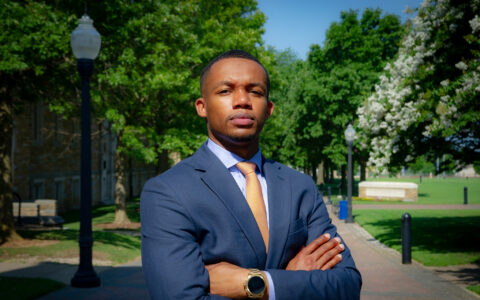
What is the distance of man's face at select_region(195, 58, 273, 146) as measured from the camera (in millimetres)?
2498

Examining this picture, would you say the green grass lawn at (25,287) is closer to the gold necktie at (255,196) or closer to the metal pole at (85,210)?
the metal pole at (85,210)

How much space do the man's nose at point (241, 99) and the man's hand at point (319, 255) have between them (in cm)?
86

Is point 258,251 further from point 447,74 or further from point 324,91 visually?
point 324,91

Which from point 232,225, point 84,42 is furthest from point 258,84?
point 84,42

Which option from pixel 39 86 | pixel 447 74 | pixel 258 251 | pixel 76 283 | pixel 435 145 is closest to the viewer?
pixel 258 251

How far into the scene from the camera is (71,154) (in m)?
29.5

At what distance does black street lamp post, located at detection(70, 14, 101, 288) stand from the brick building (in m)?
10.8

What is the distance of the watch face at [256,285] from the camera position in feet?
7.63

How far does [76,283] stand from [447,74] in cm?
974

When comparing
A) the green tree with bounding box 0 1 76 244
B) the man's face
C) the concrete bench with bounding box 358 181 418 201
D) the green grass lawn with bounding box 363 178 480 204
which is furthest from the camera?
the green grass lawn with bounding box 363 178 480 204

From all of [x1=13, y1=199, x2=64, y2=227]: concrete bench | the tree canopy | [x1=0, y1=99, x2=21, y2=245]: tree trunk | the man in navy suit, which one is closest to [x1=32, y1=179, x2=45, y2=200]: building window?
[x1=13, y1=199, x2=64, y2=227]: concrete bench

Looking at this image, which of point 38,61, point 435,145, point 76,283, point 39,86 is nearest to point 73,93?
point 39,86

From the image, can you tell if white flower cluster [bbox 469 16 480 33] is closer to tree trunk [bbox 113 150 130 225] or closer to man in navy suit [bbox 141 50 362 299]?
man in navy suit [bbox 141 50 362 299]

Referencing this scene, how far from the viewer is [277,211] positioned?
8.38ft
